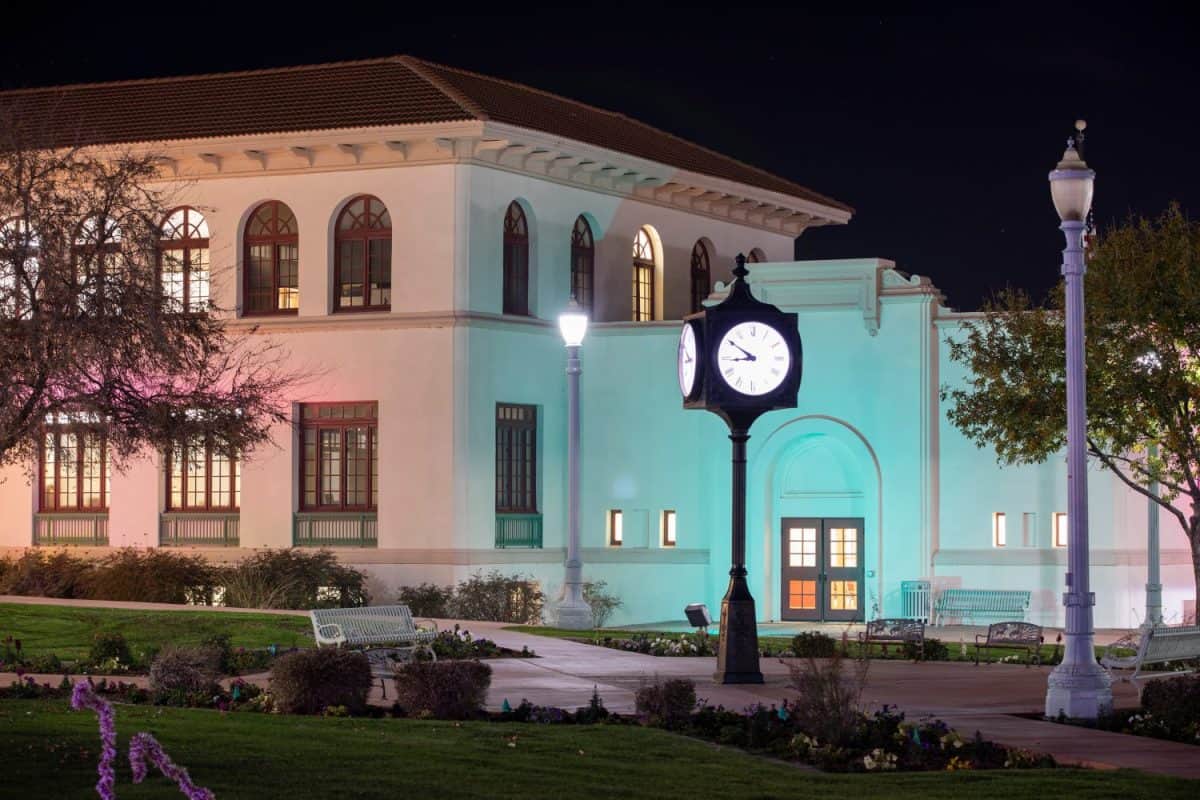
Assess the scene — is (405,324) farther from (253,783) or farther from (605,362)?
(253,783)

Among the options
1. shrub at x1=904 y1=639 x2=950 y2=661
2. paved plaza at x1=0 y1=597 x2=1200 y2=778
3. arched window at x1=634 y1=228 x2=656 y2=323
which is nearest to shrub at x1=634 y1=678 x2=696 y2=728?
paved plaza at x1=0 y1=597 x2=1200 y2=778

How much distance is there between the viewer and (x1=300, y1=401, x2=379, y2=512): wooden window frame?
40.6m

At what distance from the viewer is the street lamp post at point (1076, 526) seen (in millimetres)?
19547

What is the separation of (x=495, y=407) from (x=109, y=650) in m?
16.8

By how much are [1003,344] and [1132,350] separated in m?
3.32

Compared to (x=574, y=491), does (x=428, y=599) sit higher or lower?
lower

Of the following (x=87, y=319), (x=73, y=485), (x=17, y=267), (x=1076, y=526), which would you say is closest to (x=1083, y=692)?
(x=1076, y=526)

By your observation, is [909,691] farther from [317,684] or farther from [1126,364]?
[1126,364]

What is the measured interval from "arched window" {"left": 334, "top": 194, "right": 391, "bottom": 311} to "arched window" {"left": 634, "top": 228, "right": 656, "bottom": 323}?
6.89 m

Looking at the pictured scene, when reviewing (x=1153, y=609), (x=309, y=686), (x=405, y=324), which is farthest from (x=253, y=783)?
(x=405, y=324)

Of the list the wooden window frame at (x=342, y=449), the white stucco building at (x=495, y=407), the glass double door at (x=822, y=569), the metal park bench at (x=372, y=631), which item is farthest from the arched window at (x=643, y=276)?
the metal park bench at (x=372, y=631)

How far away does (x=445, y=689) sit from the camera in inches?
745

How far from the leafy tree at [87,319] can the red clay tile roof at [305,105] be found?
9.72m

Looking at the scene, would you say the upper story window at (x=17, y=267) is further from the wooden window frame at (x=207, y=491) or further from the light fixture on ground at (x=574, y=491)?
the wooden window frame at (x=207, y=491)
